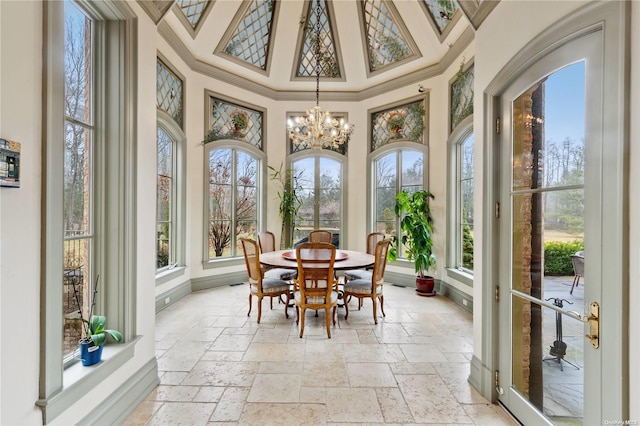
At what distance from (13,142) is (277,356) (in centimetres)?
251

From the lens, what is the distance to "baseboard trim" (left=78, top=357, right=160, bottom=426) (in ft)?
5.64

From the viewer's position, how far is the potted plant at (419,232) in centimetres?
480

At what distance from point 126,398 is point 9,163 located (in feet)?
5.44

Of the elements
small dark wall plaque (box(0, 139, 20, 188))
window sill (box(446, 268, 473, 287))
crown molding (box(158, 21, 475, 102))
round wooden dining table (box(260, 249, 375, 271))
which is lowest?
window sill (box(446, 268, 473, 287))

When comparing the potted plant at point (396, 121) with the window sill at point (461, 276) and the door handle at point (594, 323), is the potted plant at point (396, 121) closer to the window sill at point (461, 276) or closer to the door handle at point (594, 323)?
the window sill at point (461, 276)

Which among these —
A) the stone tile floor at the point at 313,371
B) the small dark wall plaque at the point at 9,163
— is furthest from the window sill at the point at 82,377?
the small dark wall plaque at the point at 9,163

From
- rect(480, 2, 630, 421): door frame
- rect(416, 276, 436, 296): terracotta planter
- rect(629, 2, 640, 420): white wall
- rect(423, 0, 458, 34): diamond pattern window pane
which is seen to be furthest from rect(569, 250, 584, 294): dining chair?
rect(423, 0, 458, 34): diamond pattern window pane

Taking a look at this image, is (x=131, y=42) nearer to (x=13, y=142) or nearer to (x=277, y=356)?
(x=13, y=142)

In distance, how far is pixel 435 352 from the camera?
294 cm

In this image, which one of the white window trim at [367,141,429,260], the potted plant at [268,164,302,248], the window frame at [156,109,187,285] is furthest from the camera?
the potted plant at [268,164,302,248]

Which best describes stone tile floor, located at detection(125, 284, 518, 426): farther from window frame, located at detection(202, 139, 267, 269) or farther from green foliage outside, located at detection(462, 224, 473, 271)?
window frame, located at detection(202, 139, 267, 269)

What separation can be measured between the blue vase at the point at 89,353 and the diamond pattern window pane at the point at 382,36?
585 centimetres

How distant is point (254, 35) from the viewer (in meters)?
5.40

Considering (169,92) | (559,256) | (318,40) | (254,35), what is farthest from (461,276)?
(254,35)
